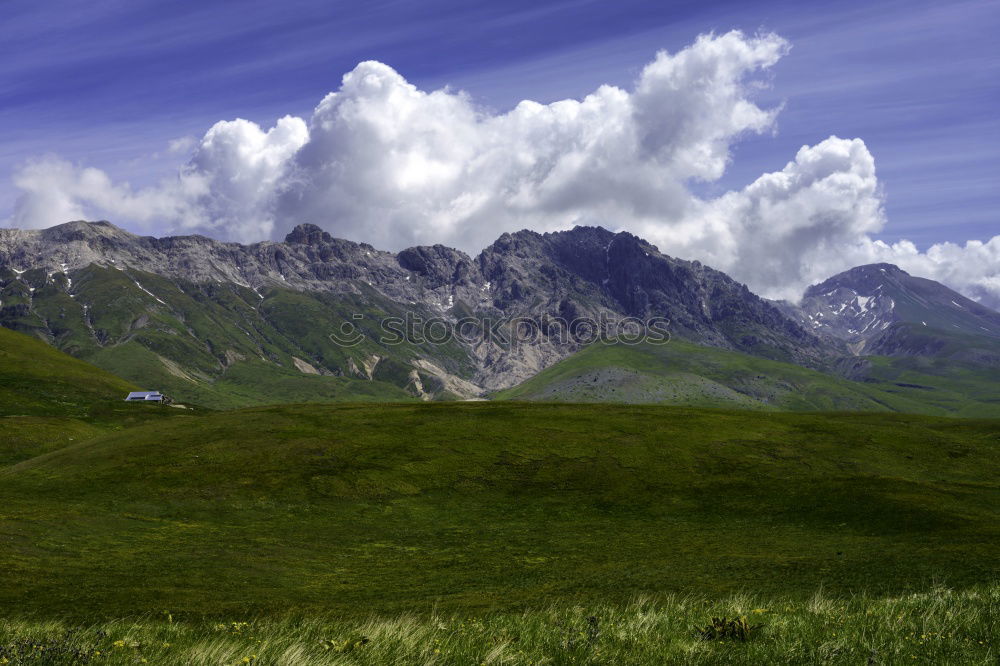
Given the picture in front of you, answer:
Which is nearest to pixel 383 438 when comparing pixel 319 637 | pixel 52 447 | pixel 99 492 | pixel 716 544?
pixel 99 492

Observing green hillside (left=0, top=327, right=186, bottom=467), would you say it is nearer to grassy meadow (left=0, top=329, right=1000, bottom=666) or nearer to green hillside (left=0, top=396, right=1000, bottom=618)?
grassy meadow (left=0, top=329, right=1000, bottom=666)

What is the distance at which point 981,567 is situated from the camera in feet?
142

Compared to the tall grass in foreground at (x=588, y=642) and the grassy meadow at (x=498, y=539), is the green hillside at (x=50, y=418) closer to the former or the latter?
the grassy meadow at (x=498, y=539)

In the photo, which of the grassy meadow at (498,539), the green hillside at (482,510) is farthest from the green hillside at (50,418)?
the green hillside at (482,510)

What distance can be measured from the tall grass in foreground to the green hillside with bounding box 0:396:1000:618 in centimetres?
2173

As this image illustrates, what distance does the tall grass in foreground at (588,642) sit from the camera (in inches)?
482

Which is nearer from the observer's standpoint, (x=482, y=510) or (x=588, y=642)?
(x=588, y=642)

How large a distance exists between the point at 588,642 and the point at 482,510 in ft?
215

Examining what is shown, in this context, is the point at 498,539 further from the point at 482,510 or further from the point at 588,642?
the point at 588,642

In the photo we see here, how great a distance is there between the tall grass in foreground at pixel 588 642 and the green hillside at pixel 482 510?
2173cm

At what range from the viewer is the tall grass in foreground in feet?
40.1

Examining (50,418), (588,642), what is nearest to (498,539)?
(588,642)

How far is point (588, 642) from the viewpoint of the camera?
45.4 feet

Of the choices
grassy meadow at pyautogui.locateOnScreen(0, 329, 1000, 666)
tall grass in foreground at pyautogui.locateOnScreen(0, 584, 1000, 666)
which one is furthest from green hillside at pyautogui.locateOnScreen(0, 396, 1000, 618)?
tall grass in foreground at pyautogui.locateOnScreen(0, 584, 1000, 666)
